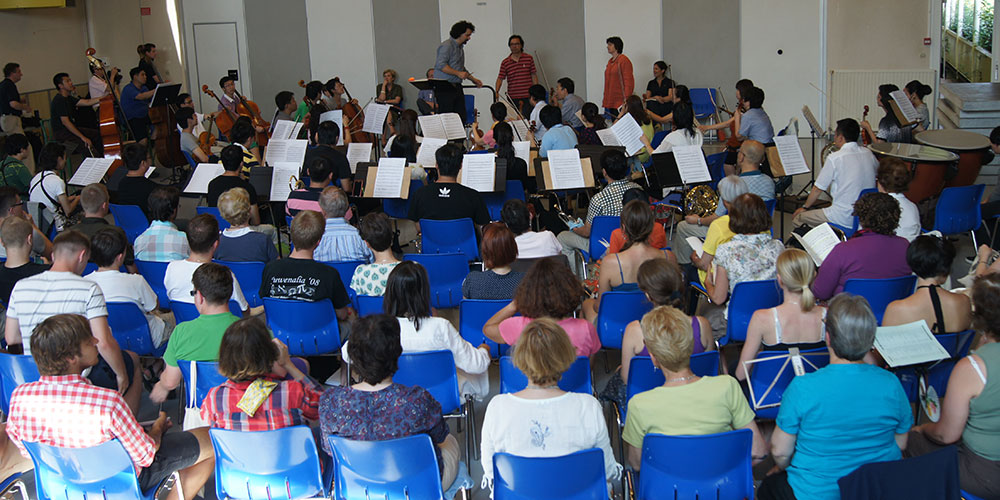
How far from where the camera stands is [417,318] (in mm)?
3537

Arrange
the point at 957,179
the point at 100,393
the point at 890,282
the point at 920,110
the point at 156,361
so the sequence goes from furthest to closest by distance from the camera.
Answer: the point at 920,110 → the point at 957,179 → the point at 156,361 → the point at 890,282 → the point at 100,393

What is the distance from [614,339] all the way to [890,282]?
1.31 m

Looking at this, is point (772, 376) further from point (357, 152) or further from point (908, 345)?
point (357, 152)

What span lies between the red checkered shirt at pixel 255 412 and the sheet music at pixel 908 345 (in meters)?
2.02

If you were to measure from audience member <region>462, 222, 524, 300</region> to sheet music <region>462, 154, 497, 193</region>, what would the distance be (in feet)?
8.47

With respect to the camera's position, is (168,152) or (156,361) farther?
(168,152)

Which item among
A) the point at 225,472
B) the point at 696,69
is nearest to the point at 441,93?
the point at 696,69

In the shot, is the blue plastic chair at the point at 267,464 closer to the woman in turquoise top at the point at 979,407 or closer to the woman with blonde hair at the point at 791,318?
the woman with blonde hair at the point at 791,318

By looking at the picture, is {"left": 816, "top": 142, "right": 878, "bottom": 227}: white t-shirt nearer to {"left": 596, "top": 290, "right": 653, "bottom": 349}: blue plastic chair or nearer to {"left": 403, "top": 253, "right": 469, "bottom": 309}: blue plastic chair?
{"left": 596, "top": 290, "right": 653, "bottom": 349}: blue plastic chair

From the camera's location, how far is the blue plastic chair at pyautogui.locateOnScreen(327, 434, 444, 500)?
8.84 feet

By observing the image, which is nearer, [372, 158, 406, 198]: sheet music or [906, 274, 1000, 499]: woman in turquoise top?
[906, 274, 1000, 499]: woman in turquoise top

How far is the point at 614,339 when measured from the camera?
411cm

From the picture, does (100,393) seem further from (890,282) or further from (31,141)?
(31,141)

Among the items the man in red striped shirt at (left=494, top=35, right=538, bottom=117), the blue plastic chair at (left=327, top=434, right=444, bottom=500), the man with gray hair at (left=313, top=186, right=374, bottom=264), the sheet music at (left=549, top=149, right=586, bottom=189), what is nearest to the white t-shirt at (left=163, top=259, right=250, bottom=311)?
the man with gray hair at (left=313, top=186, right=374, bottom=264)
